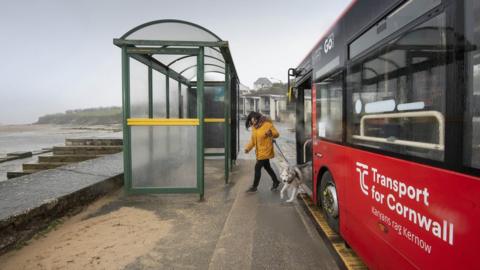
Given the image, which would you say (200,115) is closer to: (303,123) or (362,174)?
(303,123)

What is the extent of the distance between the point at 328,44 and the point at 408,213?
97.3 inches

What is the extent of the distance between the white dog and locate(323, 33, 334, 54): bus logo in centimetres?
230

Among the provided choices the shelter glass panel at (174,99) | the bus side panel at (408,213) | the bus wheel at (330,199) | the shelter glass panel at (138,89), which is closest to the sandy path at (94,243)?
the shelter glass panel at (138,89)

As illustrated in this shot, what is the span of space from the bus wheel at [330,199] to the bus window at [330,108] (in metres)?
0.54

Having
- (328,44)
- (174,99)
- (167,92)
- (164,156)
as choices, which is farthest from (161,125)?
(174,99)

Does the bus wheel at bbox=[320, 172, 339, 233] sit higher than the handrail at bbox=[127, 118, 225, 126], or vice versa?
the handrail at bbox=[127, 118, 225, 126]

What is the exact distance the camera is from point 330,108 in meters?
3.91

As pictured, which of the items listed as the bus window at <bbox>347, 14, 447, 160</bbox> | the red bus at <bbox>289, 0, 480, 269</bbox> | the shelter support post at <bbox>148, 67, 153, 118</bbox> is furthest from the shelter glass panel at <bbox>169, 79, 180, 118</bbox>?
the bus window at <bbox>347, 14, 447, 160</bbox>

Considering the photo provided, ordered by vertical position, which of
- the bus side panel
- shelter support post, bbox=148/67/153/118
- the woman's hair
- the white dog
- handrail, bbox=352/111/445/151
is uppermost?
shelter support post, bbox=148/67/153/118

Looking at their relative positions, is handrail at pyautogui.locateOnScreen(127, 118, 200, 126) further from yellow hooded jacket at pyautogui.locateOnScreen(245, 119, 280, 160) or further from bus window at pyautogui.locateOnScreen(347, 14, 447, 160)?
bus window at pyautogui.locateOnScreen(347, 14, 447, 160)

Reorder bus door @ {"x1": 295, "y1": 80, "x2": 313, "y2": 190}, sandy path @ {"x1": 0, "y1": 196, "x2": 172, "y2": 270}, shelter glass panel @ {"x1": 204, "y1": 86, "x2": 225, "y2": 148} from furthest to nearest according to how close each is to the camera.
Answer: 1. shelter glass panel @ {"x1": 204, "y1": 86, "x2": 225, "y2": 148}
2. bus door @ {"x1": 295, "y1": 80, "x2": 313, "y2": 190}
3. sandy path @ {"x1": 0, "y1": 196, "x2": 172, "y2": 270}

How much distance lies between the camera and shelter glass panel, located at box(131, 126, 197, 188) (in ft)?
18.8

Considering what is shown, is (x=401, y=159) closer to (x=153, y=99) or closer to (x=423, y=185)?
(x=423, y=185)

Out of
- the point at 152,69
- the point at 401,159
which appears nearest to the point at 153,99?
the point at 152,69
